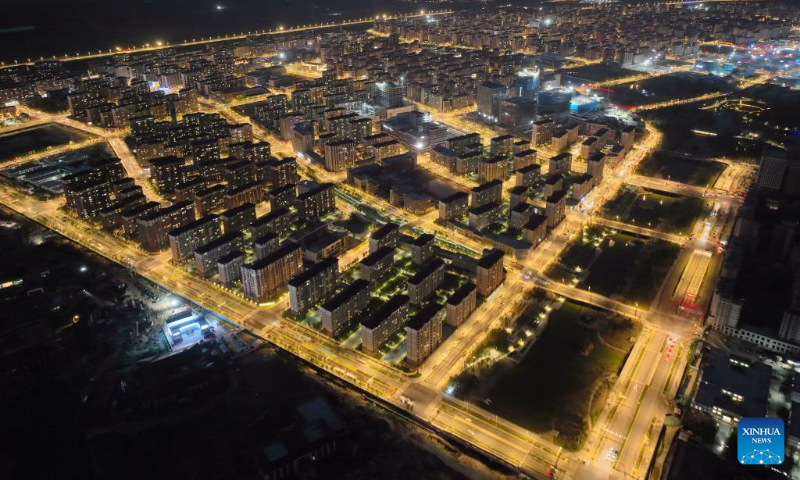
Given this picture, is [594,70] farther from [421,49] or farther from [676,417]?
[676,417]

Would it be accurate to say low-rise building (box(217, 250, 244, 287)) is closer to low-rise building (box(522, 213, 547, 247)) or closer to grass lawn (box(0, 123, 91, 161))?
low-rise building (box(522, 213, 547, 247))

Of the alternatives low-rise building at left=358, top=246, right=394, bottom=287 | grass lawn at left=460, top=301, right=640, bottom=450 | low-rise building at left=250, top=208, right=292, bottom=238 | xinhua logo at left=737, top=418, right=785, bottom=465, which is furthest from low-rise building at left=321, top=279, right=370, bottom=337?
xinhua logo at left=737, top=418, right=785, bottom=465

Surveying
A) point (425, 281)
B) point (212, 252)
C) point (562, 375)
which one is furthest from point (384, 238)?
point (562, 375)

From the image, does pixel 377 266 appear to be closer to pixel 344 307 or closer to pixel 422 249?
pixel 422 249

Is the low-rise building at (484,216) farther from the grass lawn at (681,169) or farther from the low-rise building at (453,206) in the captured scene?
the grass lawn at (681,169)

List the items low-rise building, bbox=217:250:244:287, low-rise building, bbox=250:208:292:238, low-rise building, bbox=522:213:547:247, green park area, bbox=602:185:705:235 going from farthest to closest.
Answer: green park area, bbox=602:185:705:235, low-rise building, bbox=250:208:292:238, low-rise building, bbox=522:213:547:247, low-rise building, bbox=217:250:244:287

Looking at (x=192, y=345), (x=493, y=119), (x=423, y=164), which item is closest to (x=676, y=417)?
(x=192, y=345)
